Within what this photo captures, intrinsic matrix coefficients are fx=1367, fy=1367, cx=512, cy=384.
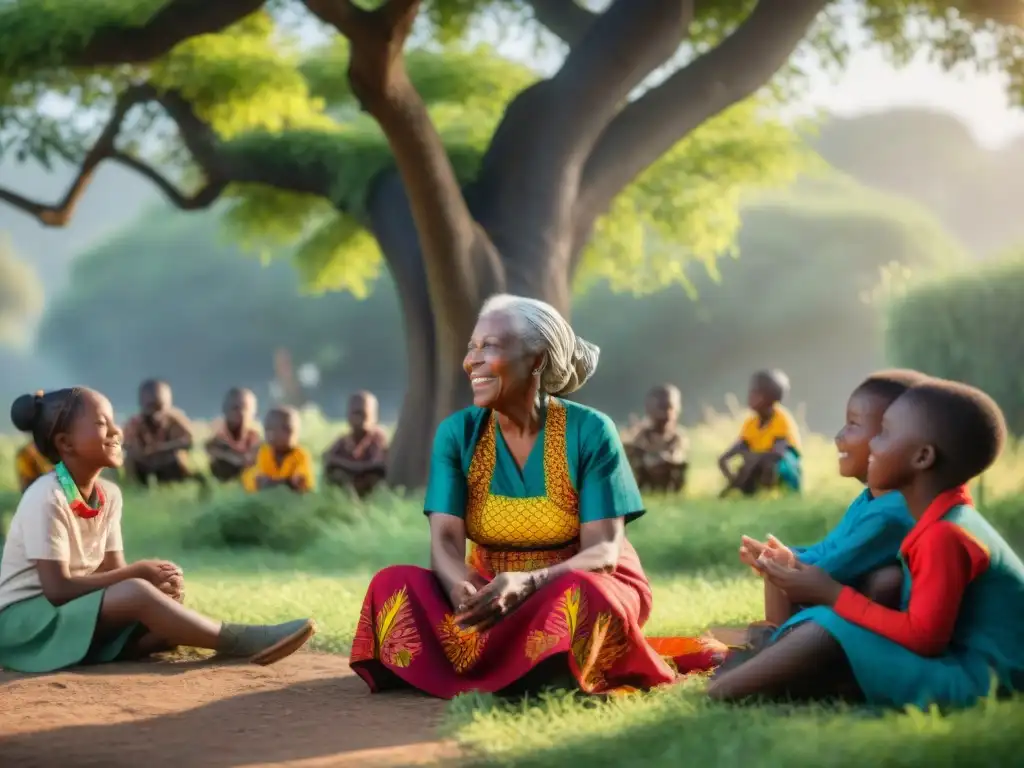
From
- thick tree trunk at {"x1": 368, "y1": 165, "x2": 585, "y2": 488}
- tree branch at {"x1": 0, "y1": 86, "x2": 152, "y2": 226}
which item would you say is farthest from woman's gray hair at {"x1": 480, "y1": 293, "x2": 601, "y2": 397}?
tree branch at {"x1": 0, "y1": 86, "x2": 152, "y2": 226}

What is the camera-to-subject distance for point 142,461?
12.8 m

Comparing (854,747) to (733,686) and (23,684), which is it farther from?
(23,684)

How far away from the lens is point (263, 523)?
10.1 m

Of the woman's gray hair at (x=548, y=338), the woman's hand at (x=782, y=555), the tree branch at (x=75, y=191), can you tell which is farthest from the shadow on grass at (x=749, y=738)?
the tree branch at (x=75, y=191)

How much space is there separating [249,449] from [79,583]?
8.17 m

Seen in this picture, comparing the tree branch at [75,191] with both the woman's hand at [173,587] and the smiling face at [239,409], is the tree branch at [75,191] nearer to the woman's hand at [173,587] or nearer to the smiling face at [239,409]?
the smiling face at [239,409]

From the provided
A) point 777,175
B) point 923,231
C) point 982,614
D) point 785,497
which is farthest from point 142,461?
point 923,231

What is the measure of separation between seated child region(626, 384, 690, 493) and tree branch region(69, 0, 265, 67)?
4.78 metres

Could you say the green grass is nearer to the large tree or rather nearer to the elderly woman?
the elderly woman

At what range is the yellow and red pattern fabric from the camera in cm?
441

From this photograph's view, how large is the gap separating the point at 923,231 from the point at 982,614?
91.9 ft

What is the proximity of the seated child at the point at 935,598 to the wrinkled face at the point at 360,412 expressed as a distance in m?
8.11

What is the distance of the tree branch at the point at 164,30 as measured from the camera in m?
9.22

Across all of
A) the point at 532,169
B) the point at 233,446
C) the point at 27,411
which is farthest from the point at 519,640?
the point at 233,446
